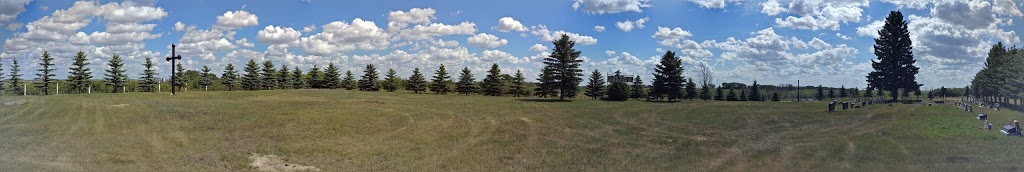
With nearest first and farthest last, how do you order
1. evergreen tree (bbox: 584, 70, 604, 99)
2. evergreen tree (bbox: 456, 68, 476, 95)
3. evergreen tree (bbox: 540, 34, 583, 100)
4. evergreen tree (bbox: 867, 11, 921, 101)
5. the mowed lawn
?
the mowed lawn < evergreen tree (bbox: 867, 11, 921, 101) < evergreen tree (bbox: 540, 34, 583, 100) < evergreen tree (bbox: 584, 70, 604, 99) < evergreen tree (bbox: 456, 68, 476, 95)

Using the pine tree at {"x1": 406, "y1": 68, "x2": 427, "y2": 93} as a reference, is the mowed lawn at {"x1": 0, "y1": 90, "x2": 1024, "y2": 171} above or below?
below

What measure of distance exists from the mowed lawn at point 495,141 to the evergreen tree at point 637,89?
118 ft

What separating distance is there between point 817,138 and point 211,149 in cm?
1581

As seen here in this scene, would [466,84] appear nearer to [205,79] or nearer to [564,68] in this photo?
[564,68]

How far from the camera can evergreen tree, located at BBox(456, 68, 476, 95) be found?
68.9 metres

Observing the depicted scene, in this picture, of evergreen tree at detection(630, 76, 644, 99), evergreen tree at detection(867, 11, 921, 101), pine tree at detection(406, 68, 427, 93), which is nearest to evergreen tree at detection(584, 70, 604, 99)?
evergreen tree at detection(630, 76, 644, 99)

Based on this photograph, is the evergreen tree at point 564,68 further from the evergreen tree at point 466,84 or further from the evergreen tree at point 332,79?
the evergreen tree at point 332,79

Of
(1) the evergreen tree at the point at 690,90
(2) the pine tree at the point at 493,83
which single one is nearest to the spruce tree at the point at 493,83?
→ (2) the pine tree at the point at 493,83

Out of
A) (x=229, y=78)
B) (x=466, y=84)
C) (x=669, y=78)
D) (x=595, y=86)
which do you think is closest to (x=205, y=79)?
(x=229, y=78)

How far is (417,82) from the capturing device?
70.6 m

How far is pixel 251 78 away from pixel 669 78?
4644 centimetres

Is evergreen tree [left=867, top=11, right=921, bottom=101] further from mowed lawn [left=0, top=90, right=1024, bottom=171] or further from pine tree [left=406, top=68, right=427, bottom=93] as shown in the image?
pine tree [left=406, top=68, right=427, bottom=93]

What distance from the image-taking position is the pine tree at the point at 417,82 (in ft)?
232

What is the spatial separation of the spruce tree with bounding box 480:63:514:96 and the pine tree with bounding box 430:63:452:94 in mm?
5030
